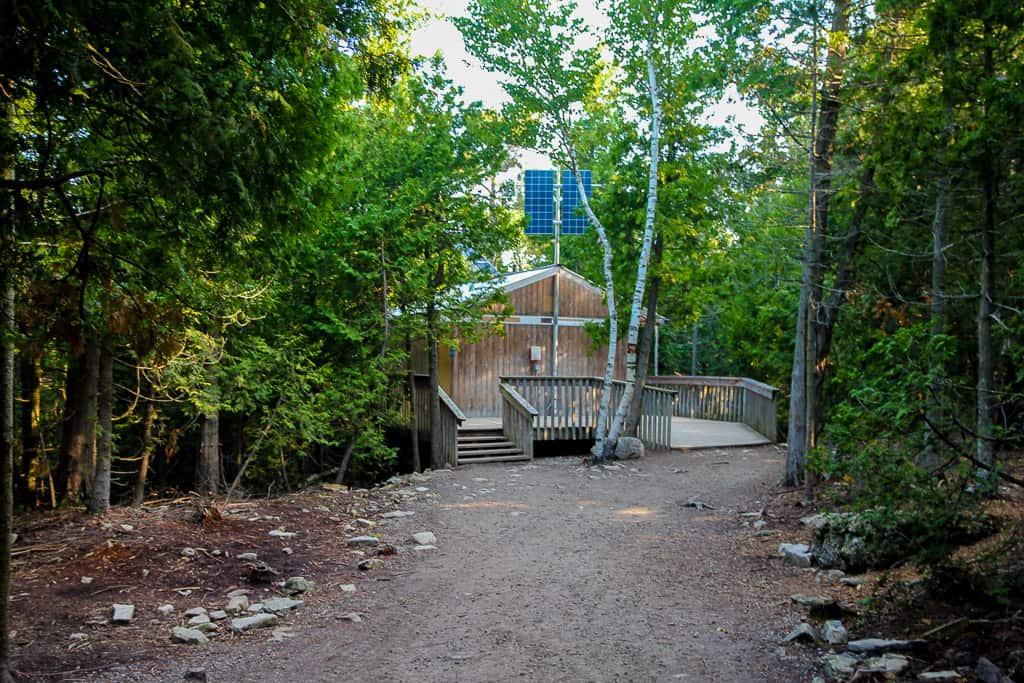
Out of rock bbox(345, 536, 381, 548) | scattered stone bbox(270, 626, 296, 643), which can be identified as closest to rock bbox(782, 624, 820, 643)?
scattered stone bbox(270, 626, 296, 643)

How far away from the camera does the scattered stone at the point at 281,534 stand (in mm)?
7285

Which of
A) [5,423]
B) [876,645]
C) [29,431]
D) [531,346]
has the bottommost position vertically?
[876,645]

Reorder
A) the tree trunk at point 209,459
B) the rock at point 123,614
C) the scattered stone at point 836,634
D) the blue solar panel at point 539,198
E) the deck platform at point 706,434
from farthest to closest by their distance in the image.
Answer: the blue solar panel at point 539,198, the deck platform at point 706,434, the tree trunk at point 209,459, the rock at point 123,614, the scattered stone at point 836,634

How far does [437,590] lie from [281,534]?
2236 millimetres

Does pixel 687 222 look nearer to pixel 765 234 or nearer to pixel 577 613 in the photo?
pixel 765 234

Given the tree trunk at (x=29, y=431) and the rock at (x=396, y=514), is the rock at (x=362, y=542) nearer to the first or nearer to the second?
the rock at (x=396, y=514)

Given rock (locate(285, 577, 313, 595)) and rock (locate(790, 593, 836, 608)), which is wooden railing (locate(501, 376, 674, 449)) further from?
rock (locate(790, 593, 836, 608))

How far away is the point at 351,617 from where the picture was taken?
17.2ft

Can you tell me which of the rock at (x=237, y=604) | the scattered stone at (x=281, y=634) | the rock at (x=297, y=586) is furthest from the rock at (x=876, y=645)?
the rock at (x=237, y=604)

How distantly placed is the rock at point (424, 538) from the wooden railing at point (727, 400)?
1052cm

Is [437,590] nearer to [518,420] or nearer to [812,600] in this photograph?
[812,600]

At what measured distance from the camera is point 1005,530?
16.1 feet

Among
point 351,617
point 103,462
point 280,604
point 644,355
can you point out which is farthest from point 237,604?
point 644,355

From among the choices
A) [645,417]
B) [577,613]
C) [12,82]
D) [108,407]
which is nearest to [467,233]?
[645,417]
